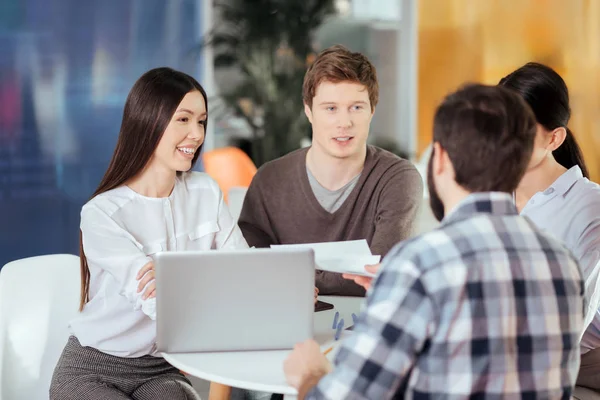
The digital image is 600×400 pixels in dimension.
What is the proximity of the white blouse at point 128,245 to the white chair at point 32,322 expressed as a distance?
0.44ft

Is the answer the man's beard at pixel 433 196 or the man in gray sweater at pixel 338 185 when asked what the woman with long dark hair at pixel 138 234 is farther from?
the man's beard at pixel 433 196

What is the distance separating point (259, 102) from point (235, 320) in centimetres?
521

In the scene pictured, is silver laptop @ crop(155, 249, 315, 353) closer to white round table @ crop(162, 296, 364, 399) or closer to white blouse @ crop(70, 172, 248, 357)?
white round table @ crop(162, 296, 364, 399)

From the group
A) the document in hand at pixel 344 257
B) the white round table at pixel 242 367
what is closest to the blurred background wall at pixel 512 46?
the document in hand at pixel 344 257

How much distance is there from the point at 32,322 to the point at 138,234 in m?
0.43

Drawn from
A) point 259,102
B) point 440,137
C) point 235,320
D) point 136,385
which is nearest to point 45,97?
point 259,102

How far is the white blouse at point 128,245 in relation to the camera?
7.70 feet

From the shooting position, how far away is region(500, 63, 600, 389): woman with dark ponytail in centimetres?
233

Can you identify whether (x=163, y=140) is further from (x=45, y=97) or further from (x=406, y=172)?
(x=45, y=97)

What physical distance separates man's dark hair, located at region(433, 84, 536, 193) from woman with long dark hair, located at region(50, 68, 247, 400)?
1.03 m

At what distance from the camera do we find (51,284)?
2.58m

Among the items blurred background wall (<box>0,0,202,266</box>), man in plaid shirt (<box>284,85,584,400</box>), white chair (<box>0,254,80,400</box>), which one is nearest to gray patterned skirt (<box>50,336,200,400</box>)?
→ white chair (<box>0,254,80,400</box>)

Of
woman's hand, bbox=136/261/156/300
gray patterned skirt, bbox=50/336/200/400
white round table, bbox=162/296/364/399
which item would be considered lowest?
gray patterned skirt, bbox=50/336/200/400

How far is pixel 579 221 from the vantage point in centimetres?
236
